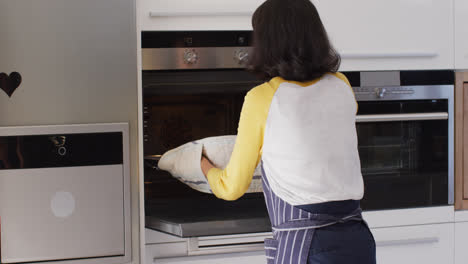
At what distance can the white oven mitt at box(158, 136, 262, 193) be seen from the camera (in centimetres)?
126

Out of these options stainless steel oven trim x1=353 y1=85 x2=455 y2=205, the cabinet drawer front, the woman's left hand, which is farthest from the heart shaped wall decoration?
the cabinet drawer front

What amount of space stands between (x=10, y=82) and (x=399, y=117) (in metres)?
1.24

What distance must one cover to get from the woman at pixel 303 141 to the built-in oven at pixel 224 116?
37cm

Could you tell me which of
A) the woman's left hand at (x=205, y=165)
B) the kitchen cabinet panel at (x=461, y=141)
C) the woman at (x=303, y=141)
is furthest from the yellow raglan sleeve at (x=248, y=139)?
the kitchen cabinet panel at (x=461, y=141)

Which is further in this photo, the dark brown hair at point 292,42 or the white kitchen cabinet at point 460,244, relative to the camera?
the white kitchen cabinet at point 460,244

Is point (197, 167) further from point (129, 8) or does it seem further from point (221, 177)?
point (129, 8)

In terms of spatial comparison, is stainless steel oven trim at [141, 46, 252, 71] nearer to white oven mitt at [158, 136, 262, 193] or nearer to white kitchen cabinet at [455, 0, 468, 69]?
white oven mitt at [158, 136, 262, 193]

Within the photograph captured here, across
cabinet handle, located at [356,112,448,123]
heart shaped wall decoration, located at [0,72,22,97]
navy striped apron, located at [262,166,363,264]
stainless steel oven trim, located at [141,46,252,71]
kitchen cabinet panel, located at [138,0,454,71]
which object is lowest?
navy striped apron, located at [262,166,363,264]

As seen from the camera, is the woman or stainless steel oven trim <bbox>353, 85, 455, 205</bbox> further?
stainless steel oven trim <bbox>353, 85, 455, 205</bbox>

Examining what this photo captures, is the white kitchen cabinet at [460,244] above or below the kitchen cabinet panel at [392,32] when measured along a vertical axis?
below

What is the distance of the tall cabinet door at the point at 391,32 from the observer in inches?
61.4

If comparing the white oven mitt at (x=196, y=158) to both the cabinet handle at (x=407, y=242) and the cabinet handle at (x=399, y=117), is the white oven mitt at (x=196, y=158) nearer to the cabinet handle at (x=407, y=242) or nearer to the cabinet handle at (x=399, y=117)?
the cabinet handle at (x=399, y=117)

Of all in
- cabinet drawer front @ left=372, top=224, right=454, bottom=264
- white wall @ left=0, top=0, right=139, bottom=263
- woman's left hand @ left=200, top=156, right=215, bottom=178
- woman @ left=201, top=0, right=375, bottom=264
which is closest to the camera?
woman @ left=201, top=0, right=375, bottom=264

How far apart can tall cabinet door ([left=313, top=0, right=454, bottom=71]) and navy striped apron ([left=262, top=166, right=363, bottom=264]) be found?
68 cm
